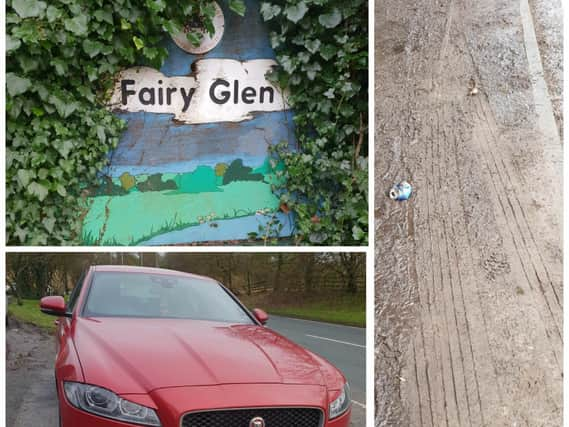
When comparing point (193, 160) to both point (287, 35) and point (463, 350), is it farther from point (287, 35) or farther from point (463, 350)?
point (463, 350)

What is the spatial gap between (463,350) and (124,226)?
1.60 meters

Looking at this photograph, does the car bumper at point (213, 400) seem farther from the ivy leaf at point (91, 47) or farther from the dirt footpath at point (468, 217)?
the ivy leaf at point (91, 47)

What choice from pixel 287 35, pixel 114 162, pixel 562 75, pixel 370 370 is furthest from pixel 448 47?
pixel 114 162

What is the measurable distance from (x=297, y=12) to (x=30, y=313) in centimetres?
167

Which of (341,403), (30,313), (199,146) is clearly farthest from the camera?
(199,146)

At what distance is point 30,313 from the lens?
1.98 m

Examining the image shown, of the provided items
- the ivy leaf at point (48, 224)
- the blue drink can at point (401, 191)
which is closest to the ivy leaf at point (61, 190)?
the ivy leaf at point (48, 224)

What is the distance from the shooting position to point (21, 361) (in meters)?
2.00

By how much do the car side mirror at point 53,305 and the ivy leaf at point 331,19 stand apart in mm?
1610

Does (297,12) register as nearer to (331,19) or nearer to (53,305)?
(331,19)

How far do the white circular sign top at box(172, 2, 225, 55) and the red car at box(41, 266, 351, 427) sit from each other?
3.67 ft

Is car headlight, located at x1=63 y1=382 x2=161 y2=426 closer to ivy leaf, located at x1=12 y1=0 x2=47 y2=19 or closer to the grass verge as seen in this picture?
the grass verge

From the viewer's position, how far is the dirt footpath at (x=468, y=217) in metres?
2.17

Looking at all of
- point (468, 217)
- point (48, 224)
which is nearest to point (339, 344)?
point (468, 217)
